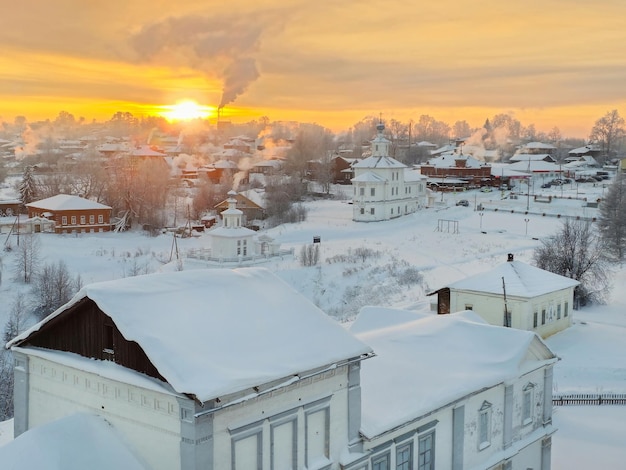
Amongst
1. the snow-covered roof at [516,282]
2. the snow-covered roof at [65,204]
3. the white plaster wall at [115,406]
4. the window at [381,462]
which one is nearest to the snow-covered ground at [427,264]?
the snow-covered roof at [516,282]

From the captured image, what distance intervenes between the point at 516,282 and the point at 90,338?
2146 cm

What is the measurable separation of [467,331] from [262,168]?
8538 centimetres

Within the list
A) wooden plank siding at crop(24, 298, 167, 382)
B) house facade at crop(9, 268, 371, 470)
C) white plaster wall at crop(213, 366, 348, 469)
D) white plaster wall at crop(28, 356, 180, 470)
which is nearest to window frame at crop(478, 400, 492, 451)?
house facade at crop(9, 268, 371, 470)

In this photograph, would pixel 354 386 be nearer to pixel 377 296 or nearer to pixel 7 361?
pixel 7 361

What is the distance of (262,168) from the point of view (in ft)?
334

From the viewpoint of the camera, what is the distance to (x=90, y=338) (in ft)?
40.9

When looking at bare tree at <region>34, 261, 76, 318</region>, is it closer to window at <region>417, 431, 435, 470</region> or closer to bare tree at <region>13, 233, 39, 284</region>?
bare tree at <region>13, 233, 39, 284</region>

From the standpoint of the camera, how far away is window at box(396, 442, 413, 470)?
14.5 metres

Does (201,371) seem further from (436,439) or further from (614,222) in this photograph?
(614,222)

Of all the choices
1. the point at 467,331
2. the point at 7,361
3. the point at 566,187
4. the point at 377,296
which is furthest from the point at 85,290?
the point at 566,187

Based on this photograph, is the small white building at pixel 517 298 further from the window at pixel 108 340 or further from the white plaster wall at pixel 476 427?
the window at pixel 108 340

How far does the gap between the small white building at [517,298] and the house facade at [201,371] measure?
1751 cm

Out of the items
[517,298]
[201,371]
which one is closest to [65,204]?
[517,298]

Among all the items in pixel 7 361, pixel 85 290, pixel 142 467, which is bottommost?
pixel 7 361
